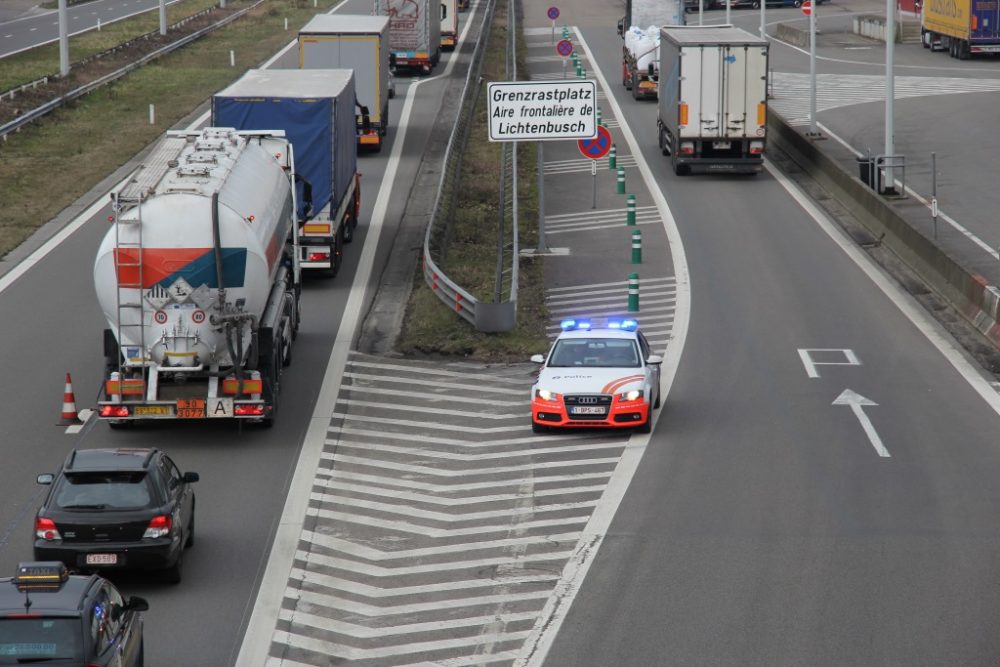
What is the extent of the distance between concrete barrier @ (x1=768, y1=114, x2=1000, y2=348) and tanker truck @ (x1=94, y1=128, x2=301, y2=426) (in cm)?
1316

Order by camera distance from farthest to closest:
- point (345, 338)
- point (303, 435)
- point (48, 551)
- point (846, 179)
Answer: point (846, 179), point (345, 338), point (303, 435), point (48, 551)

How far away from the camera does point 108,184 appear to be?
4219cm

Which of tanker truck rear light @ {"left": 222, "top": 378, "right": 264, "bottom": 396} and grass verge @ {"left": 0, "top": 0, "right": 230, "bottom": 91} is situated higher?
grass verge @ {"left": 0, "top": 0, "right": 230, "bottom": 91}

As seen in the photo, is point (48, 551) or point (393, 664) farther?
point (48, 551)

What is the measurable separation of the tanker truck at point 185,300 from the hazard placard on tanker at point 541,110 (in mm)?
11397

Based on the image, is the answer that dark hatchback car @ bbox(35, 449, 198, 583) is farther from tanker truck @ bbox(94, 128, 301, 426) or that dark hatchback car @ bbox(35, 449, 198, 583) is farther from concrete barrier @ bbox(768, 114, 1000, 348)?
concrete barrier @ bbox(768, 114, 1000, 348)

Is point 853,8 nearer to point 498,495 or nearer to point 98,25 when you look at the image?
point 98,25

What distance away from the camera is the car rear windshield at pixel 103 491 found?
15734mm

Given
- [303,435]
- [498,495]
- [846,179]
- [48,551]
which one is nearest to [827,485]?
[498,495]

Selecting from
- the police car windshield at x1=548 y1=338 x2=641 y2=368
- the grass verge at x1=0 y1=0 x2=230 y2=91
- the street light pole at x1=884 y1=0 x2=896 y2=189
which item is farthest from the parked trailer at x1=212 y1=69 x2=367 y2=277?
the grass verge at x1=0 y1=0 x2=230 y2=91

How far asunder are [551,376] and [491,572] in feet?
20.6

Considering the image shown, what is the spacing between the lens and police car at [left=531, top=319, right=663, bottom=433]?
22375 millimetres

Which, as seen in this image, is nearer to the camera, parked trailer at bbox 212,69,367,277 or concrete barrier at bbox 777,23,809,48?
parked trailer at bbox 212,69,367,277

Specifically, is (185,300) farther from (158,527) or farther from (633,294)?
(633,294)
